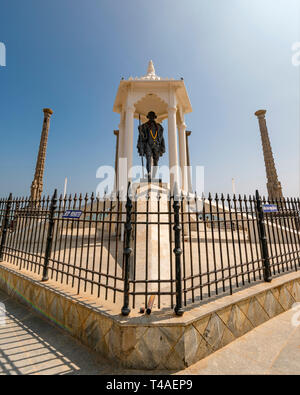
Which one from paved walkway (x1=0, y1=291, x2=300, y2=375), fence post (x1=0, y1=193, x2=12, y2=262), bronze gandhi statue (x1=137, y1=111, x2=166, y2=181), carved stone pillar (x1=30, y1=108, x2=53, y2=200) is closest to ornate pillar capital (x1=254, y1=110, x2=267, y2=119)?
bronze gandhi statue (x1=137, y1=111, x2=166, y2=181)

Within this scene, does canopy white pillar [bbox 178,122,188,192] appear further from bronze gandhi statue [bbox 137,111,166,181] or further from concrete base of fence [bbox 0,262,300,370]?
concrete base of fence [bbox 0,262,300,370]

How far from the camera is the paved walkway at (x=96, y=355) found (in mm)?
2127

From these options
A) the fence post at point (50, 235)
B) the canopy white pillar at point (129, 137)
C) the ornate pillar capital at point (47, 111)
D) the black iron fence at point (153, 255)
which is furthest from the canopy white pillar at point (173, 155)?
the ornate pillar capital at point (47, 111)

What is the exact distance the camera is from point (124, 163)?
9016 mm

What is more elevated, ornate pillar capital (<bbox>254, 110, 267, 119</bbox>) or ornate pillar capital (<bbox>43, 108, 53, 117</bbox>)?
ornate pillar capital (<bbox>254, 110, 267, 119</bbox>)

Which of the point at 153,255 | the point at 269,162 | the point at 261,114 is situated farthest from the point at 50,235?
the point at 261,114

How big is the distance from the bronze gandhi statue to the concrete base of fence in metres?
7.64

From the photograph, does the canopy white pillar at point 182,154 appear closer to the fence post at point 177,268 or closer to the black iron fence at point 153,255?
the black iron fence at point 153,255

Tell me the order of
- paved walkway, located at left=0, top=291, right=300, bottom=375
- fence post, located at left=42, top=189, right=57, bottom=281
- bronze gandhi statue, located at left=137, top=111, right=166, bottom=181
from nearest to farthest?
paved walkway, located at left=0, top=291, right=300, bottom=375 → fence post, located at left=42, top=189, right=57, bottom=281 → bronze gandhi statue, located at left=137, top=111, right=166, bottom=181

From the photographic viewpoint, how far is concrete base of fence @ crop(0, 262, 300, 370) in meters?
2.20

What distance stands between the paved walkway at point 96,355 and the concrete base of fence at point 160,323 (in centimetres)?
11

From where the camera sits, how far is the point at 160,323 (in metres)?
2.20
